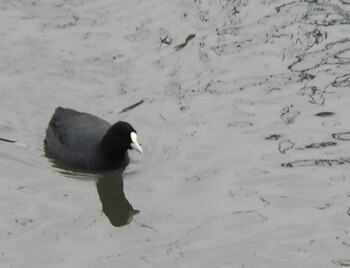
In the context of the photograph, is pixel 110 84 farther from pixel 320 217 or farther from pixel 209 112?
pixel 320 217

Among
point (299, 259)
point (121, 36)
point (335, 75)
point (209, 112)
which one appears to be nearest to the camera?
point (299, 259)

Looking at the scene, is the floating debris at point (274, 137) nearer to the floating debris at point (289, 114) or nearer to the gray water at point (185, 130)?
the gray water at point (185, 130)

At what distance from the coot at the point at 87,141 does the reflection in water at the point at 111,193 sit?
98 mm

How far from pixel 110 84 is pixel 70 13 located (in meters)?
1.89

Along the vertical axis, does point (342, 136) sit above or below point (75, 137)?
below

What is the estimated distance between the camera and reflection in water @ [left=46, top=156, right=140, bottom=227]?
1114 centimetres

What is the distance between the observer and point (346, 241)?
10359 millimetres

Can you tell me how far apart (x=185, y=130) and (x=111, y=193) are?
4.22 feet

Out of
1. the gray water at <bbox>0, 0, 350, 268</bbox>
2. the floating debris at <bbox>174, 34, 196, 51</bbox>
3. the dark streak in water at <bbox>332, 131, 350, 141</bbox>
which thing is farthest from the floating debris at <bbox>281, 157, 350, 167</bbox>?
the floating debris at <bbox>174, 34, 196, 51</bbox>

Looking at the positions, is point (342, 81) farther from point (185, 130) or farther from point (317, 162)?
point (185, 130)

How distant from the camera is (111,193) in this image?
11.7 m

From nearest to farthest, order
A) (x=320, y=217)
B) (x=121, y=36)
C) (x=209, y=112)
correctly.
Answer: (x=320, y=217) < (x=209, y=112) < (x=121, y=36)

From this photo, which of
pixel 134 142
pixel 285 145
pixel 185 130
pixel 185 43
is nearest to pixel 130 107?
pixel 185 130

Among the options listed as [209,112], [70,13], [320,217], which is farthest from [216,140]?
[70,13]
